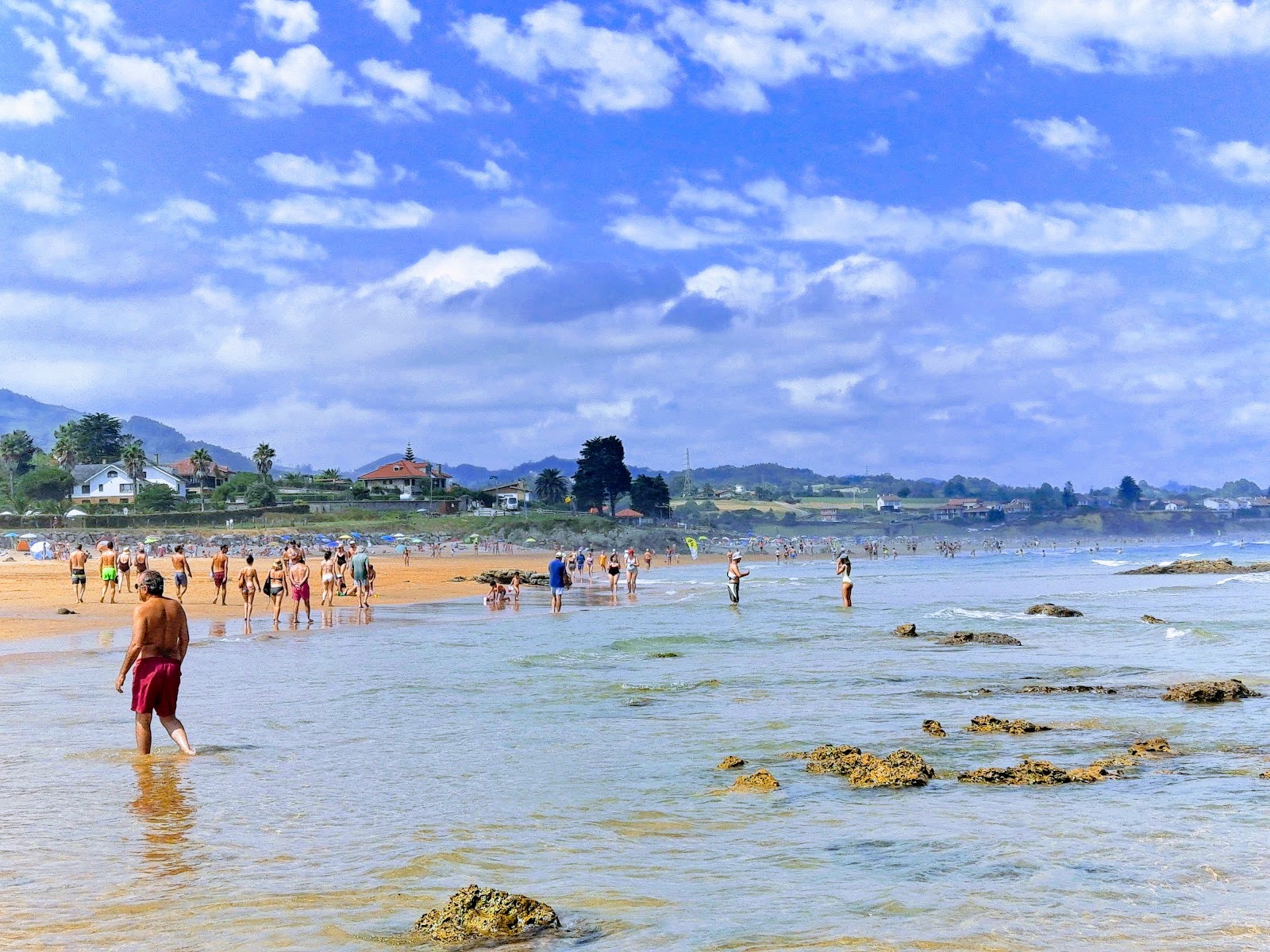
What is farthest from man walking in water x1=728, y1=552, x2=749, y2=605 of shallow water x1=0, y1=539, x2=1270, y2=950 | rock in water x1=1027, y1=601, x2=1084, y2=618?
shallow water x1=0, y1=539, x2=1270, y2=950

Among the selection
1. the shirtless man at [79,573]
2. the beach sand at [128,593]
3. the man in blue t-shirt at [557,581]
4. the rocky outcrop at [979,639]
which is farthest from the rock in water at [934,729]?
the shirtless man at [79,573]

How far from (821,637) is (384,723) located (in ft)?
48.4

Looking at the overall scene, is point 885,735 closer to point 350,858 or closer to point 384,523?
point 350,858

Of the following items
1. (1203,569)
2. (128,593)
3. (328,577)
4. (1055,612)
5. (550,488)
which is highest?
(550,488)

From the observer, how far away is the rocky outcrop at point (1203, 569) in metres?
59.6

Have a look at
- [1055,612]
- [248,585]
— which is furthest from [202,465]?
[1055,612]

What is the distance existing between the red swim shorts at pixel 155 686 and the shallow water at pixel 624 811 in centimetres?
58

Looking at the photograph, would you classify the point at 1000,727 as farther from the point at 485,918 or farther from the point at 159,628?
the point at 159,628

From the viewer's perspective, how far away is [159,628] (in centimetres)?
1093

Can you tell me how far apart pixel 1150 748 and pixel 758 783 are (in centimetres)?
442

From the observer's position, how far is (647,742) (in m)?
12.2

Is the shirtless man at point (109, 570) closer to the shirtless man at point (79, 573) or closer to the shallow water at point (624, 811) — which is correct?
the shirtless man at point (79, 573)

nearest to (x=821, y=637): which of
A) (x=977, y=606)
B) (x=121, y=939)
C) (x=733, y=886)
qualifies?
(x=977, y=606)

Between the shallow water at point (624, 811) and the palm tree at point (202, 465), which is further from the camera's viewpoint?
the palm tree at point (202, 465)
